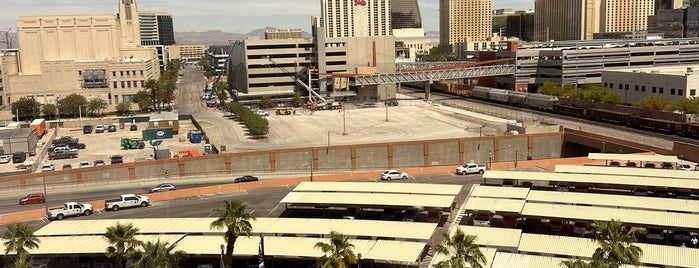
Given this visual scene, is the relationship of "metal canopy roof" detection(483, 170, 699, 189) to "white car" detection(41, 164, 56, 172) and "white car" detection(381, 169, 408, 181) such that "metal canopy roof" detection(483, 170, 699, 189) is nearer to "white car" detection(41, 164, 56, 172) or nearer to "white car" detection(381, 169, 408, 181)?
"white car" detection(381, 169, 408, 181)

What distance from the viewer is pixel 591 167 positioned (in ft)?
176

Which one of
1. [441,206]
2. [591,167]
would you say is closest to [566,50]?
[591,167]

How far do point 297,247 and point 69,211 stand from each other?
23.6 meters

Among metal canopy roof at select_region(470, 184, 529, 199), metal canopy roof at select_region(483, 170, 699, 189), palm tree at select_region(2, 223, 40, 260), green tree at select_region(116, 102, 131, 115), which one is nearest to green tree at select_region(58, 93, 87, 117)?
green tree at select_region(116, 102, 131, 115)

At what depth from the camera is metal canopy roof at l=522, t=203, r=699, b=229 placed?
37594 millimetres

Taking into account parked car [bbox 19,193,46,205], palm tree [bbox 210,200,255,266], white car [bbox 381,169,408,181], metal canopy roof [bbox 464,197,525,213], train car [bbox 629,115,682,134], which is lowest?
parked car [bbox 19,193,46,205]

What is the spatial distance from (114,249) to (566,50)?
124m

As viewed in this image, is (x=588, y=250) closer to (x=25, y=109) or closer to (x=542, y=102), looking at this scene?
(x=542, y=102)

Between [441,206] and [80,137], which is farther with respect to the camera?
[80,137]

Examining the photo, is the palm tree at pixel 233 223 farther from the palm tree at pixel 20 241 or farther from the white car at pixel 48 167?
the white car at pixel 48 167

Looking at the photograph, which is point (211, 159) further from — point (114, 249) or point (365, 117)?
point (365, 117)

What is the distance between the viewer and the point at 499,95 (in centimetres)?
→ 13425

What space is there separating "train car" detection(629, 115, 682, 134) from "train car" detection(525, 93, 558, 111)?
22.8m

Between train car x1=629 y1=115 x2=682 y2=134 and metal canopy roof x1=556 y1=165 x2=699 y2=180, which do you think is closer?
metal canopy roof x1=556 y1=165 x2=699 y2=180
